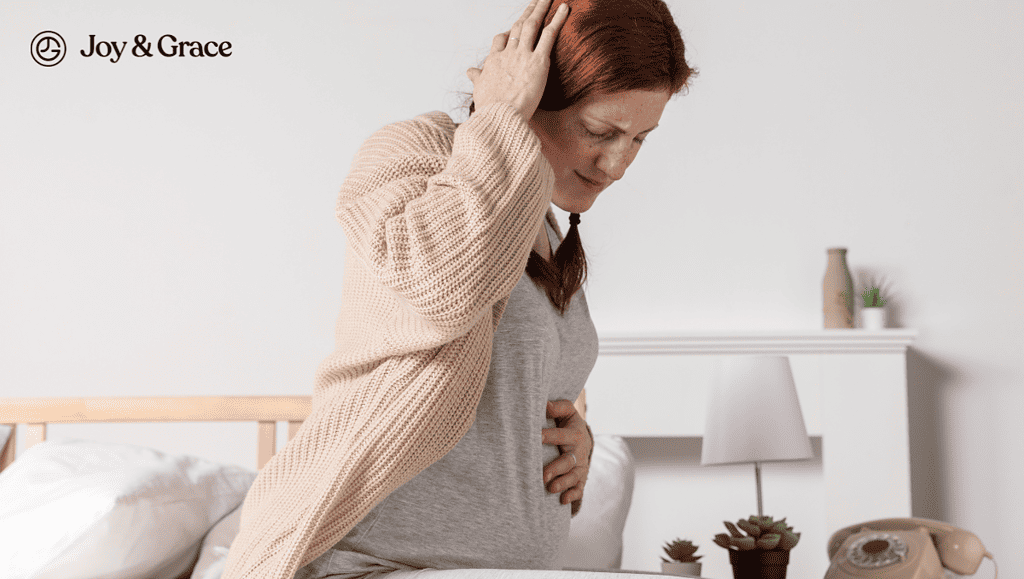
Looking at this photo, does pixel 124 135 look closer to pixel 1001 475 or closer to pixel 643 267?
pixel 643 267

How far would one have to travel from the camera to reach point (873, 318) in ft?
7.22

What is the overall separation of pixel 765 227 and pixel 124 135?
1.93 meters

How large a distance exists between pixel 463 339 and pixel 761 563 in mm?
992

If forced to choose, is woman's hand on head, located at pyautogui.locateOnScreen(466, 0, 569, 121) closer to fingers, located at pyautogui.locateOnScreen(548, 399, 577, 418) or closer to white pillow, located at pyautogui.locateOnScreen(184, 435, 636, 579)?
fingers, located at pyautogui.locateOnScreen(548, 399, 577, 418)

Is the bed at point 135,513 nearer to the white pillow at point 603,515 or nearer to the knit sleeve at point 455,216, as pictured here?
the white pillow at point 603,515

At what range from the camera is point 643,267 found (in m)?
2.34

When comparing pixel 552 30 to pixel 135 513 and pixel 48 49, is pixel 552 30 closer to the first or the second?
pixel 135 513

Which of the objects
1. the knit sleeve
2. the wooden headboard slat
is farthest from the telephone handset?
the wooden headboard slat

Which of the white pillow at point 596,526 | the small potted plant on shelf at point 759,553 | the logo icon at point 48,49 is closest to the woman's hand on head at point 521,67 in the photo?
the white pillow at point 596,526

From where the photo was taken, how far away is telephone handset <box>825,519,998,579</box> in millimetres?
822

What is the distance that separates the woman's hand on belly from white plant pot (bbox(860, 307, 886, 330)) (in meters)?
1.67

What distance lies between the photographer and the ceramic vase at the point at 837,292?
86.5 inches

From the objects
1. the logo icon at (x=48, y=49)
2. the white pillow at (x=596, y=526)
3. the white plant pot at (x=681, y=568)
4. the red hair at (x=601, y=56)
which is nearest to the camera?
the red hair at (x=601, y=56)

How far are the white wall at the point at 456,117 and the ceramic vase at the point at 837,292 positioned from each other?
9 centimetres
